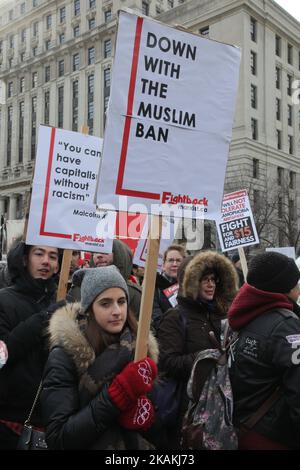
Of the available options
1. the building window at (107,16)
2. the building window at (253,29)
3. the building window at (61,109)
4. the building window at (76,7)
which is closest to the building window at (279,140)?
the building window at (253,29)

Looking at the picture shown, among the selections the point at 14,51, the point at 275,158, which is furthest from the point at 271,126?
the point at 14,51

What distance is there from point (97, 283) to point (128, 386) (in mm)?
604

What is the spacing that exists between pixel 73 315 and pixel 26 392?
0.75 meters

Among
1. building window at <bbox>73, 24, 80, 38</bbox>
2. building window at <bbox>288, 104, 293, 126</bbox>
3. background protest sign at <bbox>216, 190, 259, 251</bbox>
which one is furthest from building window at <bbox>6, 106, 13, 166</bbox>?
background protest sign at <bbox>216, 190, 259, 251</bbox>

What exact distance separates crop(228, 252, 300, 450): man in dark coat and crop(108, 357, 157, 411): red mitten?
1.82 feet

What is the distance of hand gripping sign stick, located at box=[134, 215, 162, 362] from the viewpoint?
90.6 inches

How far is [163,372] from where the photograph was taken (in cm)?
310

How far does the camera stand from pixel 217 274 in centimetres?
381

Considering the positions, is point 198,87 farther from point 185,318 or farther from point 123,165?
point 185,318

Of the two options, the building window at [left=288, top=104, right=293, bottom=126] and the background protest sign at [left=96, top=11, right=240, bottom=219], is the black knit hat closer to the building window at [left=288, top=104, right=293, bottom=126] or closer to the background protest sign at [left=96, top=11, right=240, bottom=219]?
the background protest sign at [left=96, top=11, right=240, bottom=219]

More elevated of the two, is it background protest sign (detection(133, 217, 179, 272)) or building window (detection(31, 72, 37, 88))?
building window (detection(31, 72, 37, 88))

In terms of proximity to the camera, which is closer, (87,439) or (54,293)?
(87,439)

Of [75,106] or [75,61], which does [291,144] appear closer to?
[75,106]

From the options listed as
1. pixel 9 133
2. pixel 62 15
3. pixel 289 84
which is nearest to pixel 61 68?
pixel 62 15
